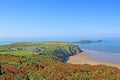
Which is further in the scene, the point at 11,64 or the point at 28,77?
the point at 11,64

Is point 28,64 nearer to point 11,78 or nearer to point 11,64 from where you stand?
point 11,64

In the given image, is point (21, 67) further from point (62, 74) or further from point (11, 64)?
point (62, 74)

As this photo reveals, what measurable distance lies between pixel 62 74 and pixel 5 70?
297cm

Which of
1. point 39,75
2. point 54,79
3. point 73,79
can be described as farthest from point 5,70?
point 73,79

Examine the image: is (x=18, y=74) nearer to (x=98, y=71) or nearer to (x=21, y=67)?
(x=21, y=67)

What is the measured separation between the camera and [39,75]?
1281cm

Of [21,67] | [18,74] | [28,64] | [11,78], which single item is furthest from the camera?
[28,64]

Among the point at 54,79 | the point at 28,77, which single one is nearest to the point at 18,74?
the point at 28,77

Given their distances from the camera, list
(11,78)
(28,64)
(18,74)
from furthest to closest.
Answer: (28,64), (18,74), (11,78)

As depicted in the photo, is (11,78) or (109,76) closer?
(11,78)

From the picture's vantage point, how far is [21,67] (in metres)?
14.7

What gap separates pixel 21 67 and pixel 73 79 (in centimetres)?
373

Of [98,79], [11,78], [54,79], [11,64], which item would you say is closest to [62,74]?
[54,79]

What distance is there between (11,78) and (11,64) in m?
3.58
